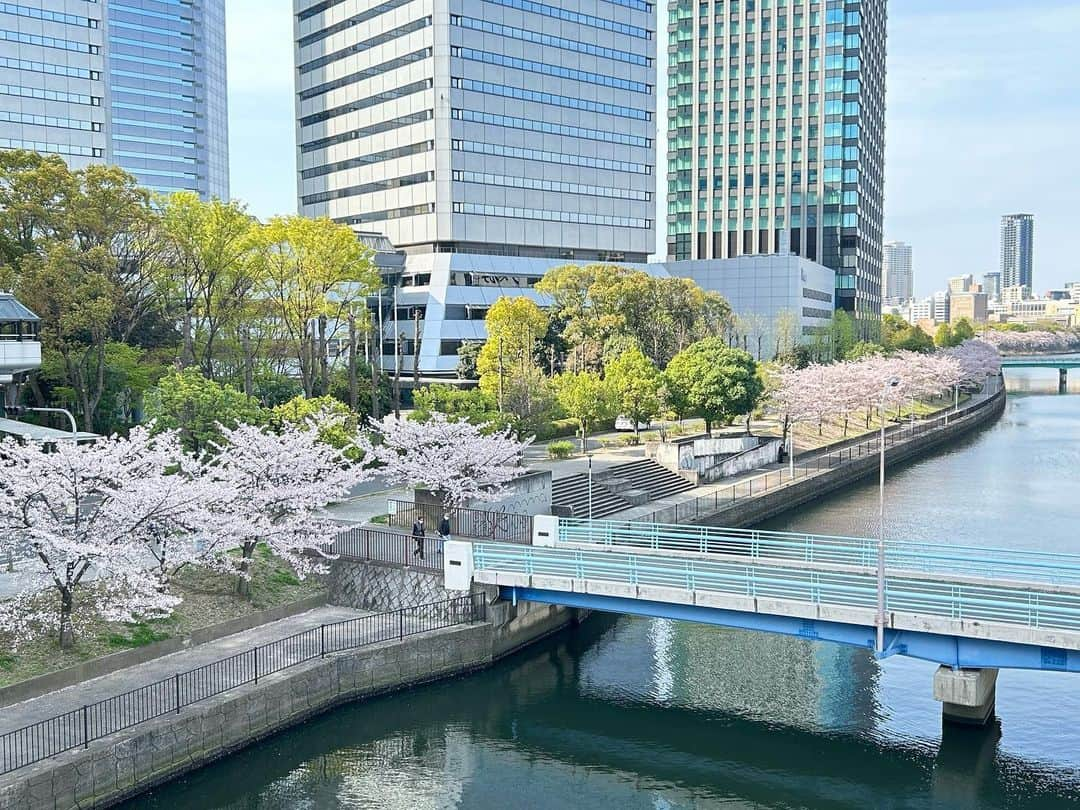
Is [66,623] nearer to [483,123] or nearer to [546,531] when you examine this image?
[546,531]

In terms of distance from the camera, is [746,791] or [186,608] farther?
[186,608]

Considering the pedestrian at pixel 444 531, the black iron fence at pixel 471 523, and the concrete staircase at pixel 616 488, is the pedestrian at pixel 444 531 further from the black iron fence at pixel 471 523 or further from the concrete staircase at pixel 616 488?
the concrete staircase at pixel 616 488

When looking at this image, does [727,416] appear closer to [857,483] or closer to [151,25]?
[857,483]

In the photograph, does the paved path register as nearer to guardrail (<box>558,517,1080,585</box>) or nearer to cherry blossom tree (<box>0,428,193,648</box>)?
cherry blossom tree (<box>0,428,193,648</box>)

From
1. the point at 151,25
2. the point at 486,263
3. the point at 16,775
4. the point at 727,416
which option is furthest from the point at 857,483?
the point at 151,25

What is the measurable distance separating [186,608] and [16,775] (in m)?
10.4

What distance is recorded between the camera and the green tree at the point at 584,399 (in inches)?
2392

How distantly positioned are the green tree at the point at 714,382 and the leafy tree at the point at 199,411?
106 ft

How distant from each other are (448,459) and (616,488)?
51.4 feet

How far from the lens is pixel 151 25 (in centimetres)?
17962

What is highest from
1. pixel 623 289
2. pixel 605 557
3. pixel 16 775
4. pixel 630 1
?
pixel 630 1

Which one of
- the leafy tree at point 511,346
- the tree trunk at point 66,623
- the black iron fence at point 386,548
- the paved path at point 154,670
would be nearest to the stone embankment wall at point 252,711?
the paved path at point 154,670

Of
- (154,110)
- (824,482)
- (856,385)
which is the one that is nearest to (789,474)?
(824,482)

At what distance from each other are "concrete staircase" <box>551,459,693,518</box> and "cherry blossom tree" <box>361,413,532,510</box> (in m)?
7.41
